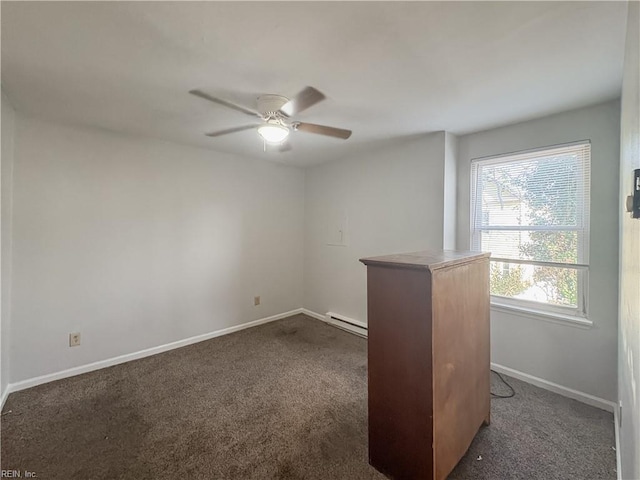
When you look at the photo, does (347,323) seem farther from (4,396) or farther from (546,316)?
(4,396)

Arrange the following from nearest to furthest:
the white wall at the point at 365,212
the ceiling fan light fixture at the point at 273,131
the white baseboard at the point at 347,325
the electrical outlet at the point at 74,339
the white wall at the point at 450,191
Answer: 1. the ceiling fan light fixture at the point at 273,131
2. the electrical outlet at the point at 74,339
3. the white wall at the point at 450,191
4. the white wall at the point at 365,212
5. the white baseboard at the point at 347,325

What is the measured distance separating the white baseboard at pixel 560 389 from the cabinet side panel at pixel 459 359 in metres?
0.86

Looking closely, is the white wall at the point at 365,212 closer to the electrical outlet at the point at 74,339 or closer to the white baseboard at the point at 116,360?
the white baseboard at the point at 116,360

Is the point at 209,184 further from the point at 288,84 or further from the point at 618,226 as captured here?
the point at 618,226

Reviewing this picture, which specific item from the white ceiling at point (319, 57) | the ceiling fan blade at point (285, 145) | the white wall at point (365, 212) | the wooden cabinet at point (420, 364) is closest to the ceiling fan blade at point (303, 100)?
the white ceiling at point (319, 57)

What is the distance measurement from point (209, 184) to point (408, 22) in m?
2.80

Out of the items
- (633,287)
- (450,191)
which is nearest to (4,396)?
(633,287)

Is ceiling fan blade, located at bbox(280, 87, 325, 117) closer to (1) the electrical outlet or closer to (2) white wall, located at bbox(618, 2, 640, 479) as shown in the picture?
(2) white wall, located at bbox(618, 2, 640, 479)

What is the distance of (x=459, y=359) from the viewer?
151 cm

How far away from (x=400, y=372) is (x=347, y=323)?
7.66 feet

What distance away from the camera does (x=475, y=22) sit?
50.0 inches

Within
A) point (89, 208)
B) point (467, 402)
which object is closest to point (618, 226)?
Answer: point (467, 402)

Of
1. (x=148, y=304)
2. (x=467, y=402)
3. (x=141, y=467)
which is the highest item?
(x=148, y=304)

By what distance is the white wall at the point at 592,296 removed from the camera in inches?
81.1
